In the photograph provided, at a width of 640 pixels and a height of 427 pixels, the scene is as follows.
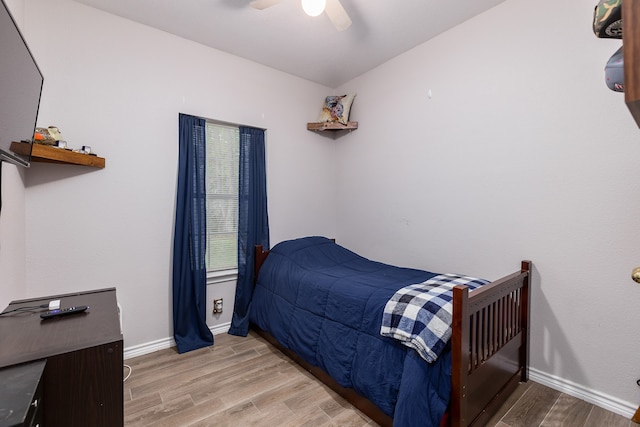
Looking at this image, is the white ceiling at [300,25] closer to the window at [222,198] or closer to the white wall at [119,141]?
the white wall at [119,141]

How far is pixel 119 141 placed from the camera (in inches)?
89.9

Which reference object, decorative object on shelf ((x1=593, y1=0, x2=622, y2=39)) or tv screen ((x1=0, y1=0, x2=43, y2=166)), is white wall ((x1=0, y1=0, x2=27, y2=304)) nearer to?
tv screen ((x1=0, y1=0, x2=43, y2=166))

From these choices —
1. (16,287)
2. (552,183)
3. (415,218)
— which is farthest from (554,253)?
(16,287)

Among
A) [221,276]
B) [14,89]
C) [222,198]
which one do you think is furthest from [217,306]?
[14,89]

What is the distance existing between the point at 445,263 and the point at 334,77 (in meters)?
2.31

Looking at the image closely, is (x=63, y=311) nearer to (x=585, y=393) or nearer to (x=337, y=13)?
(x=337, y=13)

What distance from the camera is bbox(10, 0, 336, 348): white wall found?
6.66ft

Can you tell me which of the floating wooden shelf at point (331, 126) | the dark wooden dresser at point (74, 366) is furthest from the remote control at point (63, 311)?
the floating wooden shelf at point (331, 126)

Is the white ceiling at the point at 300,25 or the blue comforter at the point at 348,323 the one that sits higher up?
the white ceiling at the point at 300,25

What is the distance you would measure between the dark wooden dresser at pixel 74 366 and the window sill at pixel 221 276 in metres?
1.56

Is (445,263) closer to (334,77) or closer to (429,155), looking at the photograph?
(429,155)

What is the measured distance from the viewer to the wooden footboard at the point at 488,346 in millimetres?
1368

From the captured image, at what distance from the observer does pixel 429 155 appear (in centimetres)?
262

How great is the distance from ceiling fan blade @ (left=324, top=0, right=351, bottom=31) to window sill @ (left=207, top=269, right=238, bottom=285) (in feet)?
7.37
